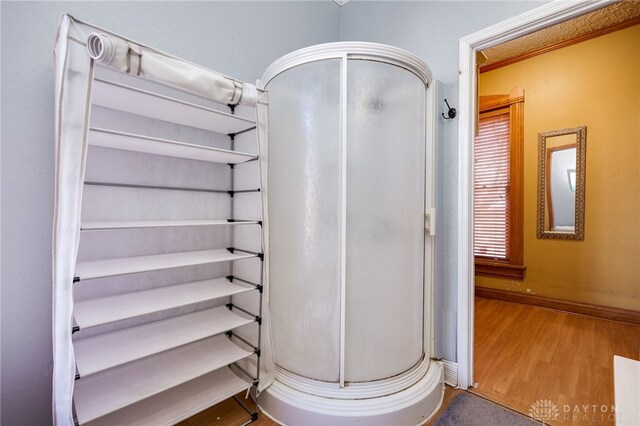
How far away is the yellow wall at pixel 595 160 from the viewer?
111 inches

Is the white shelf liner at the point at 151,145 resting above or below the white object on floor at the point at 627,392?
above

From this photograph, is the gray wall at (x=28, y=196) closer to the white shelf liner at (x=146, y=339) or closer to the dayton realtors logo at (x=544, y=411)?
the white shelf liner at (x=146, y=339)

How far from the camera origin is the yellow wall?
9.28 feet

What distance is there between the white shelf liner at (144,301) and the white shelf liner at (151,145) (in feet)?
2.26

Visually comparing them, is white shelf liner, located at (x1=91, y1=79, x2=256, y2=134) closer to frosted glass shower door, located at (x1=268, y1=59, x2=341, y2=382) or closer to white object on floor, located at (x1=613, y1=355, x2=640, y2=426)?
frosted glass shower door, located at (x1=268, y1=59, x2=341, y2=382)

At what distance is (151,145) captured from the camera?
1.31 meters

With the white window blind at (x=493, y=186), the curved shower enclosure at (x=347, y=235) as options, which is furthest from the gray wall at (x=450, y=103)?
the white window blind at (x=493, y=186)

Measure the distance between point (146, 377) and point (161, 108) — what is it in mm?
1249

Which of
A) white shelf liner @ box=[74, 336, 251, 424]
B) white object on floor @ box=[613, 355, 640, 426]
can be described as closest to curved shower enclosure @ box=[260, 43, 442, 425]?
white shelf liner @ box=[74, 336, 251, 424]

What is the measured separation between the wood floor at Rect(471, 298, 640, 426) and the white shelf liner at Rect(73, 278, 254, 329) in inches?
65.4

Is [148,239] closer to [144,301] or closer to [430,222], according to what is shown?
[144,301]

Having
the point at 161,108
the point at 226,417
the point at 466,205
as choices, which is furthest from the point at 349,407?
the point at 161,108

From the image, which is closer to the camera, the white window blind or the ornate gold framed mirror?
the ornate gold framed mirror

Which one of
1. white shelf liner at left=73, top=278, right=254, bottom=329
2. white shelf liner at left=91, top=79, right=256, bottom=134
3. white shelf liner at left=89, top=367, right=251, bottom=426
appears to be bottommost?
white shelf liner at left=89, top=367, right=251, bottom=426
